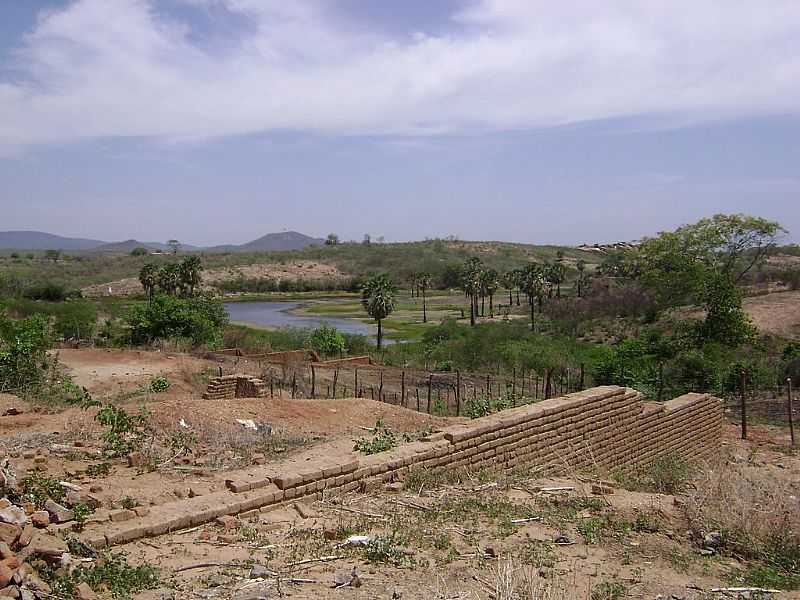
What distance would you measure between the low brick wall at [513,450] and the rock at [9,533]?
0.63m

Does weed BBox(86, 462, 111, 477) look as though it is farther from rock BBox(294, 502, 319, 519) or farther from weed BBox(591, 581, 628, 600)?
weed BBox(591, 581, 628, 600)

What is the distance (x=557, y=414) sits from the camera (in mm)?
10039

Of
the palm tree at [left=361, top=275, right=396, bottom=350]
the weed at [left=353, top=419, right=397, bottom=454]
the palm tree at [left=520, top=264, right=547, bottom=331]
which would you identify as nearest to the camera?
the weed at [left=353, top=419, right=397, bottom=454]

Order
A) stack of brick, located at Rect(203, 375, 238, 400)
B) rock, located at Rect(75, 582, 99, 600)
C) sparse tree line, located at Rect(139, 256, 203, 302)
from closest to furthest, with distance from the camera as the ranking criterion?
rock, located at Rect(75, 582, 99, 600), stack of brick, located at Rect(203, 375, 238, 400), sparse tree line, located at Rect(139, 256, 203, 302)

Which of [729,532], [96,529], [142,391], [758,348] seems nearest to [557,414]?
[729,532]

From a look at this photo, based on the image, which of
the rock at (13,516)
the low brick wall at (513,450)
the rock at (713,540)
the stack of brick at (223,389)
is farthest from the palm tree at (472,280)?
the rock at (13,516)

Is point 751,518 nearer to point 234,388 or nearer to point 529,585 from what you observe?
point 529,585

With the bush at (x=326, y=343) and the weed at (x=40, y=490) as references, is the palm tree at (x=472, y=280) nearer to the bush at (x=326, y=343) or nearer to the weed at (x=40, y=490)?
the bush at (x=326, y=343)

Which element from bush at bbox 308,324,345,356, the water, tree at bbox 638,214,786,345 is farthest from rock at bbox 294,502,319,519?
the water

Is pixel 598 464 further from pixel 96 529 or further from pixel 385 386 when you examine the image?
pixel 385 386

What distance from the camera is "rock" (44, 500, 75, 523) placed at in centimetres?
595

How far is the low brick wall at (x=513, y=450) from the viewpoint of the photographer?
21.2 feet

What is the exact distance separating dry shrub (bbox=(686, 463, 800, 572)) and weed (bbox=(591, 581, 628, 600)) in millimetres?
1469

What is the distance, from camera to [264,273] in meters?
107
